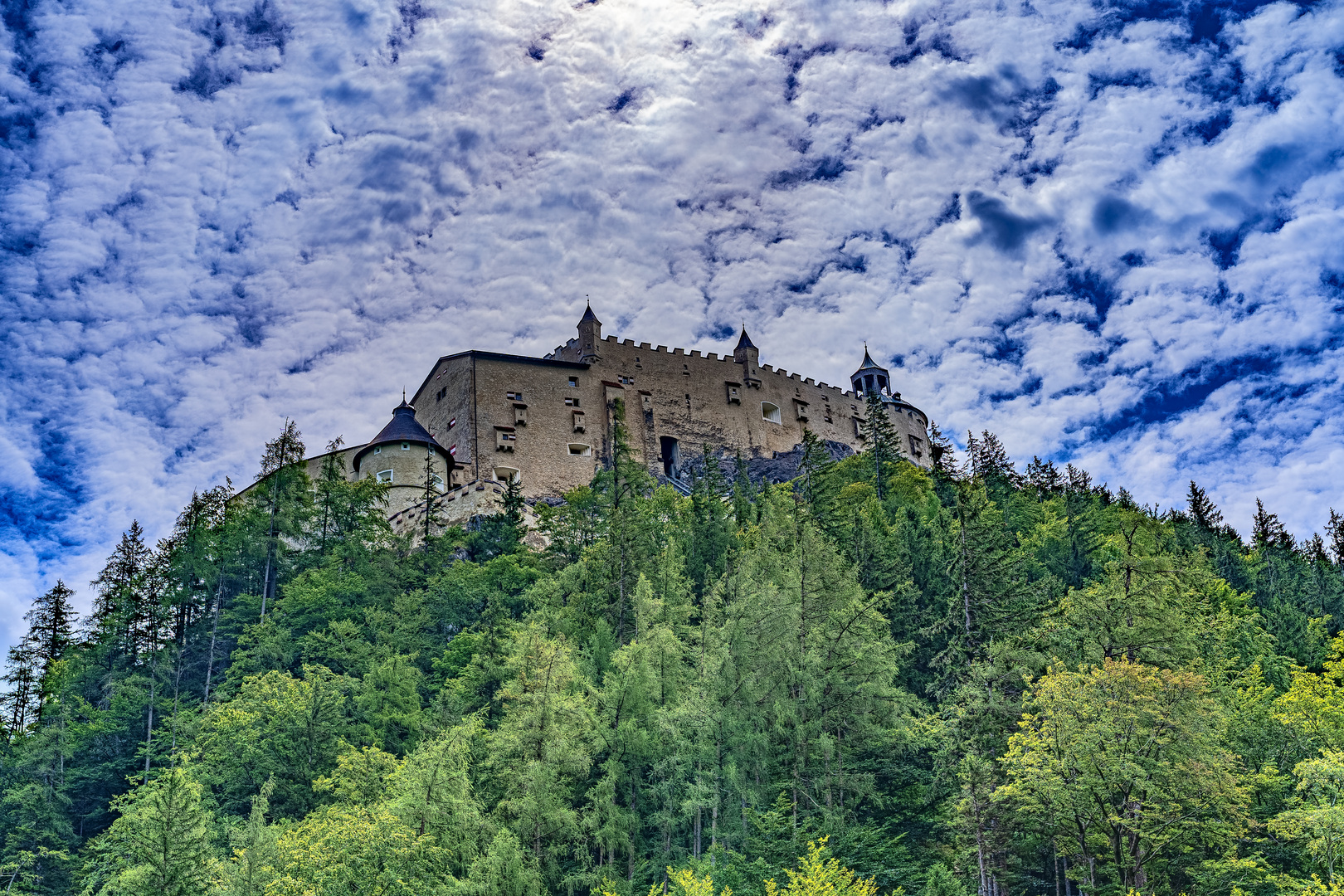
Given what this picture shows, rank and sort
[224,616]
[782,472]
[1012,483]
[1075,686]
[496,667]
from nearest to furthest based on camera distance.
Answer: [1075,686]
[496,667]
[224,616]
[1012,483]
[782,472]

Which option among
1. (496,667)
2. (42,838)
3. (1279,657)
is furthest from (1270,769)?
(42,838)

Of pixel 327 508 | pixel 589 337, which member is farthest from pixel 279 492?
pixel 589 337

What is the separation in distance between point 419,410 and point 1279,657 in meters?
63.1

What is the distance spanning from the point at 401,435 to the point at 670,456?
23.2 m

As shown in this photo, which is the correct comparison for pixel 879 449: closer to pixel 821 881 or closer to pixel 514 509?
pixel 514 509

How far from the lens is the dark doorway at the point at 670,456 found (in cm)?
8506

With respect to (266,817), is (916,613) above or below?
above

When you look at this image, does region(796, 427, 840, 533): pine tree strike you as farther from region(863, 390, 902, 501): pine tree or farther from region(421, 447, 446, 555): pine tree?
region(421, 447, 446, 555): pine tree

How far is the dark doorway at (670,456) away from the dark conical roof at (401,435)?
755 inches

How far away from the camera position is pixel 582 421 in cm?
8119

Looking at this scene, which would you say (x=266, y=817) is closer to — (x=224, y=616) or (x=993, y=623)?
(x=224, y=616)

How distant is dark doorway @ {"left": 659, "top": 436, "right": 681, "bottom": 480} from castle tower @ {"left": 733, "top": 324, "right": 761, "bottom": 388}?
384 inches

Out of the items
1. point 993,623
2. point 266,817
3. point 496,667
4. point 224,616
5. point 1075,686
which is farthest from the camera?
point 224,616

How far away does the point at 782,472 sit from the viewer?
84125 mm
